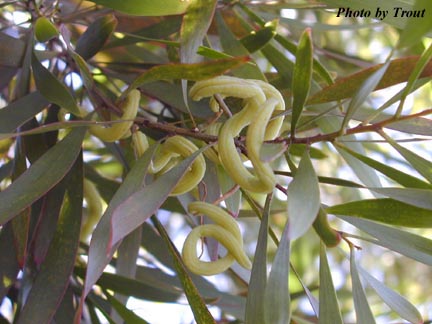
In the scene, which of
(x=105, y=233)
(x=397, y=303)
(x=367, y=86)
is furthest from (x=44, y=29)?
(x=397, y=303)

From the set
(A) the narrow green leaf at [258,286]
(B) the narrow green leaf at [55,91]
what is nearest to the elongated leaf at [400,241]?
(A) the narrow green leaf at [258,286]

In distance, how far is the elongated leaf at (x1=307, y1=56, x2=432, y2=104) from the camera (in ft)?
2.22

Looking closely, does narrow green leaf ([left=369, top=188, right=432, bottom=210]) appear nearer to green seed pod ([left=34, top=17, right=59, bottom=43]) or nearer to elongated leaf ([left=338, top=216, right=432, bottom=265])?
elongated leaf ([left=338, top=216, right=432, bottom=265])

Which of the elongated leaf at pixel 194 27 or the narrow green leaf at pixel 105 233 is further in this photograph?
the elongated leaf at pixel 194 27

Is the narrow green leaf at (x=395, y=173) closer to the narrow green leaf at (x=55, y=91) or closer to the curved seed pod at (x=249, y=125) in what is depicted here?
the curved seed pod at (x=249, y=125)

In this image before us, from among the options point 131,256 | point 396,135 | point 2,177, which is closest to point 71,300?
point 131,256

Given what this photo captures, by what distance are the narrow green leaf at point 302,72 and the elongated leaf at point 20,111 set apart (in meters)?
0.34

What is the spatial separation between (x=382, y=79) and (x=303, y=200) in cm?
20

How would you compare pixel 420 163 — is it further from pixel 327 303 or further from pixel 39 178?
pixel 39 178

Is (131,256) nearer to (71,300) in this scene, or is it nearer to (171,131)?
(71,300)

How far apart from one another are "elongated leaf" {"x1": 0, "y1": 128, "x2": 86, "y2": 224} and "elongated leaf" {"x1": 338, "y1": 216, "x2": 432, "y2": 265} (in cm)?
32

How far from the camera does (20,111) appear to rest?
2.75ft

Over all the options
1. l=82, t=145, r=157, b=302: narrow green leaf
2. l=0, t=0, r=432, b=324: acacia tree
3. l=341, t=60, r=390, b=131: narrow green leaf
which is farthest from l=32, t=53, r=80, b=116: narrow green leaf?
l=341, t=60, r=390, b=131: narrow green leaf

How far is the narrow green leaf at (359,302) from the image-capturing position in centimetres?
70
